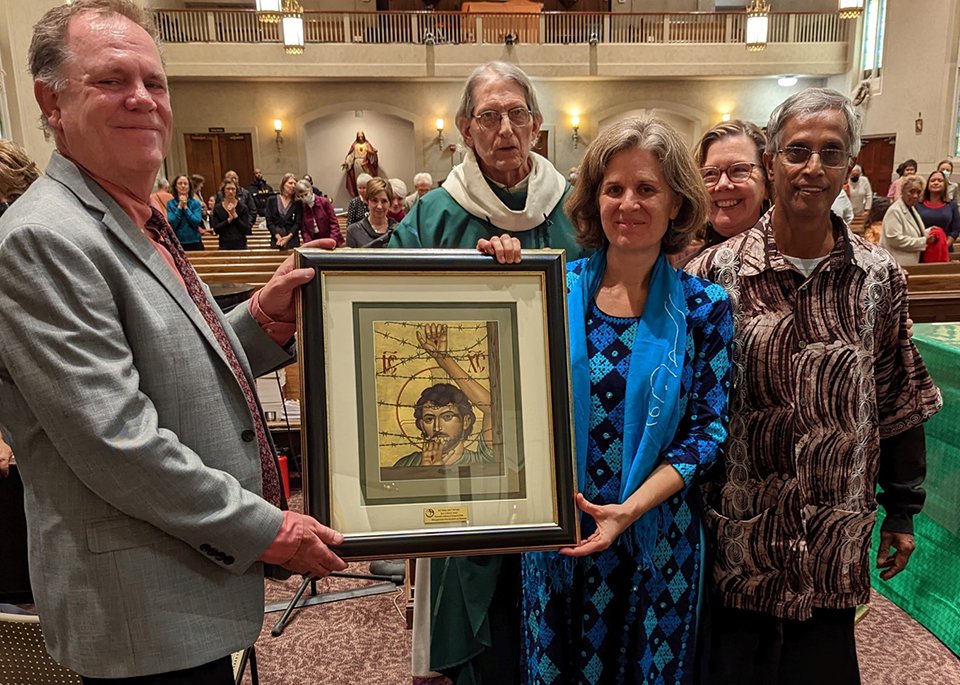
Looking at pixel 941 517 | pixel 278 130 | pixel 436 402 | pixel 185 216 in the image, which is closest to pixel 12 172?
pixel 436 402

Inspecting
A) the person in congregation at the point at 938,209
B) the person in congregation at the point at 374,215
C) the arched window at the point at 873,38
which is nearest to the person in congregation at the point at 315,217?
the person in congregation at the point at 374,215

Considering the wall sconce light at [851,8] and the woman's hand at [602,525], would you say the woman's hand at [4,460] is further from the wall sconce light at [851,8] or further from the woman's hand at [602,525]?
the wall sconce light at [851,8]

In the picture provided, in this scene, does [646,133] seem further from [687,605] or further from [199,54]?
[199,54]

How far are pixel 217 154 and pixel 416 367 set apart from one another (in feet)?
54.4

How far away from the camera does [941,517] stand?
2607 mm

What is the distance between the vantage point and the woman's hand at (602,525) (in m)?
1.25

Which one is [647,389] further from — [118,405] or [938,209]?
[938,209]

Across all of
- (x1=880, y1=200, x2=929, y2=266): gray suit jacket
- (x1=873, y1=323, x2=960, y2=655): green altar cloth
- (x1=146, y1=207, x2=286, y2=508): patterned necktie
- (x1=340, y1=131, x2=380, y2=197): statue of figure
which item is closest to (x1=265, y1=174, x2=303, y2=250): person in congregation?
(x1=880, y1=200, x2=929, y2=266): gray suit jacket

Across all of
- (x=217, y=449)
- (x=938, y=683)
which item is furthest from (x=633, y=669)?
(x=938, y=683)

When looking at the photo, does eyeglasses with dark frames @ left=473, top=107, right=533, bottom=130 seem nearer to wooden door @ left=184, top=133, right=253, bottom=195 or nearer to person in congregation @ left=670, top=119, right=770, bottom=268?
person in congregation @ left=670, top=119, right=770, bottom=268

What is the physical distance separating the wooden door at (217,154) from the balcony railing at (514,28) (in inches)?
83.5

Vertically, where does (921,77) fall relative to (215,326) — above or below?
above

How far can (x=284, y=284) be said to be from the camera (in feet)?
4.09

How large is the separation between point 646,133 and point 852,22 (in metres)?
17.1
